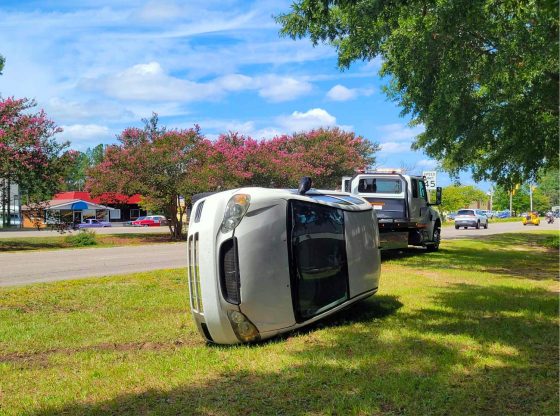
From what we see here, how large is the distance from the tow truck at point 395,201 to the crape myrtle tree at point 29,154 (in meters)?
14.0

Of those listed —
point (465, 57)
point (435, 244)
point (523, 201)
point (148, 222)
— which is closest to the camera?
point (465, 57)

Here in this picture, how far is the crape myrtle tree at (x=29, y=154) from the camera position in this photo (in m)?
23.2

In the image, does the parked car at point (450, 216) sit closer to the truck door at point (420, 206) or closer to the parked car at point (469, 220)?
the parked car at point (469, 220)

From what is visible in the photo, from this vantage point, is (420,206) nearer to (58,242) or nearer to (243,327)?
(243,327)

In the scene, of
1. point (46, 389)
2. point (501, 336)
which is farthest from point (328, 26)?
point (46, 389)

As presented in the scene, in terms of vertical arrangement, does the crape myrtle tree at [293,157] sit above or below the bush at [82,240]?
above

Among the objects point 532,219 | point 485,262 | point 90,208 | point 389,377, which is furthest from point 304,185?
point 90,208

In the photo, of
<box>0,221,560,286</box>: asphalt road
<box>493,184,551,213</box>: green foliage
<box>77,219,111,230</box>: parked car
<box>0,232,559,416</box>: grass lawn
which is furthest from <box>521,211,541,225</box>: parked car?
<box>0,232,559,416</box>: grass lawn

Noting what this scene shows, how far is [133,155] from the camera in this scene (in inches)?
1141

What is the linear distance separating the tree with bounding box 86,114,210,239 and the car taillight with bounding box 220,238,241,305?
23392mm

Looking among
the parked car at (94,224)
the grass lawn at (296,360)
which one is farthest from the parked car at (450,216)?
the grass lawn at (296,360)

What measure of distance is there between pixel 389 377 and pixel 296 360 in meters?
0.96

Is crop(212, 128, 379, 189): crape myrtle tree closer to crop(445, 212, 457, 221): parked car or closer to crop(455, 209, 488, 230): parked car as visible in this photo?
crop(455, 209, 488, 230): parked car

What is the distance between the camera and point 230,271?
5.66m
